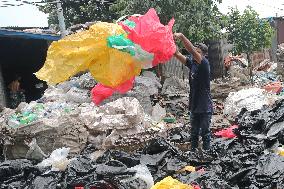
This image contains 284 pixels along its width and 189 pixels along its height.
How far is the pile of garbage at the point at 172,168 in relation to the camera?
402 cm

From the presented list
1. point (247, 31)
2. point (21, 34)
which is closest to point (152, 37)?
point (21, 34)

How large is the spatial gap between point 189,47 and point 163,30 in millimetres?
1029

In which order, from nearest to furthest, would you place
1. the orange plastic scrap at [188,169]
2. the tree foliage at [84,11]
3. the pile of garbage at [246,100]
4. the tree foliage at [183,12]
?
the orange plastic scrap at [188,169] → the pile of garbage at [246,100] → the tree foliage at [183,12] → the tree foliage at [84,11]

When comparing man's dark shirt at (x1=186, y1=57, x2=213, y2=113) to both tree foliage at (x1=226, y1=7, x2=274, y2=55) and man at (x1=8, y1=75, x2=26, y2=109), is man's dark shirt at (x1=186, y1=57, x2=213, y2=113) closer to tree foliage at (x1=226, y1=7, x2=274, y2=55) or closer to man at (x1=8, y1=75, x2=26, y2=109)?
man at (x1=8, y1=75, x2=26, y2=109)

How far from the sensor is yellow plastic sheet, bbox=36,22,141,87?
3691 mm

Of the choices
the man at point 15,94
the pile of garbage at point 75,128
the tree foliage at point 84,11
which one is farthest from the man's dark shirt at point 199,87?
the tree foliage at point 84,11

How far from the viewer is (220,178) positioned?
4.21 metres

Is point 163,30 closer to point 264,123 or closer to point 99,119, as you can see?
point 264,123

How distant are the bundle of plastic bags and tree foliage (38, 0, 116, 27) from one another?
12206 millimetres

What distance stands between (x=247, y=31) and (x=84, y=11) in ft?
22.8

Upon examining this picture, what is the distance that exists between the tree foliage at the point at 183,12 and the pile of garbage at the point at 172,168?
7.15 m

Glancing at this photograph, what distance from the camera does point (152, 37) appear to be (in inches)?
144

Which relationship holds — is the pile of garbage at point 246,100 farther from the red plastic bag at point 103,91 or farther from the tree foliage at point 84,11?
the tree foliage at point 84,11

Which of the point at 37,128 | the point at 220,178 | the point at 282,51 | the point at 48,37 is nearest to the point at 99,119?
the point at 37,128
